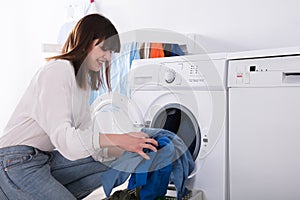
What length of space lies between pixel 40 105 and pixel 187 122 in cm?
83

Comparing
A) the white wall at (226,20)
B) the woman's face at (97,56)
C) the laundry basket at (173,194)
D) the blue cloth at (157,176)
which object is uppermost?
the white wall at (226,20)

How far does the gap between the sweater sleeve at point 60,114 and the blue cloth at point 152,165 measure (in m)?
0.23

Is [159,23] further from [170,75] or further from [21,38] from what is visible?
[21,38]

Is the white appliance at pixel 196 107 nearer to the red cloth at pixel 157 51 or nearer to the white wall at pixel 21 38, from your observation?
the red cloth at pixel 157 51

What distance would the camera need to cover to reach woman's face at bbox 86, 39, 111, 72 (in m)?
1.29

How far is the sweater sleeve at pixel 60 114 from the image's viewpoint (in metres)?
1.16

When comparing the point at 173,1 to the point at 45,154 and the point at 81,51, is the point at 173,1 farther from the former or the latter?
the point at 45,154

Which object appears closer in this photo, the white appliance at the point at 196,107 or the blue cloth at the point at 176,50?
the white appliance at the point at 196,107

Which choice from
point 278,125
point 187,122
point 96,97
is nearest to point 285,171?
point 278,125

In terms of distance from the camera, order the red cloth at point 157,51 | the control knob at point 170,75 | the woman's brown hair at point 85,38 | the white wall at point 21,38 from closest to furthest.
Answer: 1. the woman's brown hair at point 85,38
2. the control knob at point 170,75
3. the red cloth at point 157,51
4. the white wall at point 21,38

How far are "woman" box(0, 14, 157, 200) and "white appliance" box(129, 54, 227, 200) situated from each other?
1.54 ft

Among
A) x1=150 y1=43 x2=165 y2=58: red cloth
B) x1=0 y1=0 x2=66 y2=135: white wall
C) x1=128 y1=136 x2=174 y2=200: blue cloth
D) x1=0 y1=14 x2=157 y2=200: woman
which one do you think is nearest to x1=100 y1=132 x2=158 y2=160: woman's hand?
x1=0 y1=14 x2=157 y2=200: woman

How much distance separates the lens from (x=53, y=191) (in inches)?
49.8

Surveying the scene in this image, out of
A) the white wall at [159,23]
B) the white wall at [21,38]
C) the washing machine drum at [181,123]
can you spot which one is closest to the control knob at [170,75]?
the washing machine drum at [181,123]
